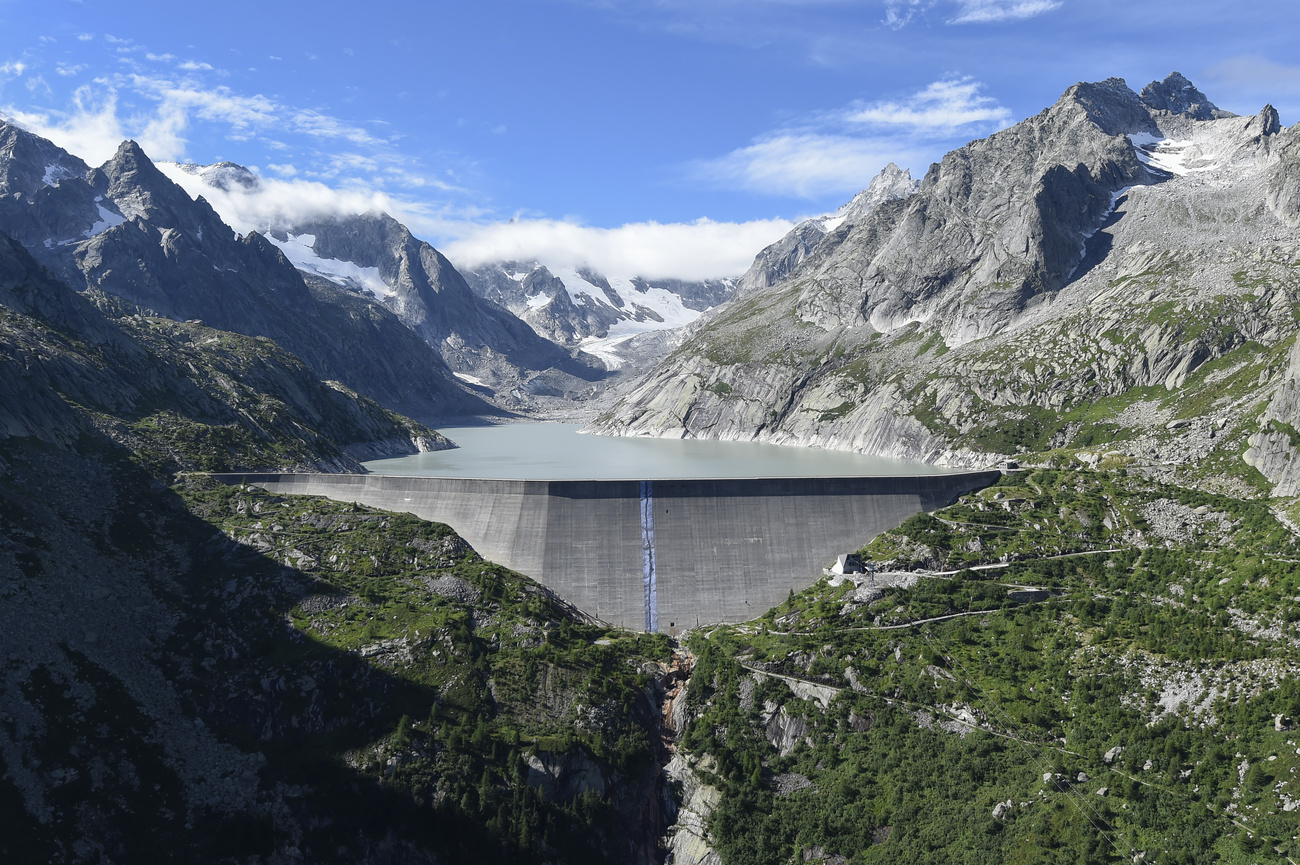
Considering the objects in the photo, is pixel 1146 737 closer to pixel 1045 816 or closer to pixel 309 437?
pixel 1045 816

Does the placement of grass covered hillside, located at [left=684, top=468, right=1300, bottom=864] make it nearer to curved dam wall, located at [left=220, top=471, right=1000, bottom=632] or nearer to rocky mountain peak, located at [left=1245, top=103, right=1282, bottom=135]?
curved dam wall, located at [left=220, top=471, right=1000, bottom=632]

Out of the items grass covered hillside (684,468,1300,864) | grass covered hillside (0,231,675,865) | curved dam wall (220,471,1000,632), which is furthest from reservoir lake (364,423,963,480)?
grass covered hillside (684,468,1300,864)

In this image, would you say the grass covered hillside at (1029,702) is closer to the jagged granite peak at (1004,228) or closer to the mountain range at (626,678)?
the mountain range at (626,678)

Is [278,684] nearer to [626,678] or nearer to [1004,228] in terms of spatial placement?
[626,678]

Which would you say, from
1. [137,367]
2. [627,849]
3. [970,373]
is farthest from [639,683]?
[970,373]

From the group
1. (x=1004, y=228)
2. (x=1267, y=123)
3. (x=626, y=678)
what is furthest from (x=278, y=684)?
(x=1267, y=123)

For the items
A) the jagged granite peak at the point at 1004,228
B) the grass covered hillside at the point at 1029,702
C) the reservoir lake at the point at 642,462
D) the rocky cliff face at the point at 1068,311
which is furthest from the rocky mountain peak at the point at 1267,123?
the grass covered hillside at the point at 1029,702
